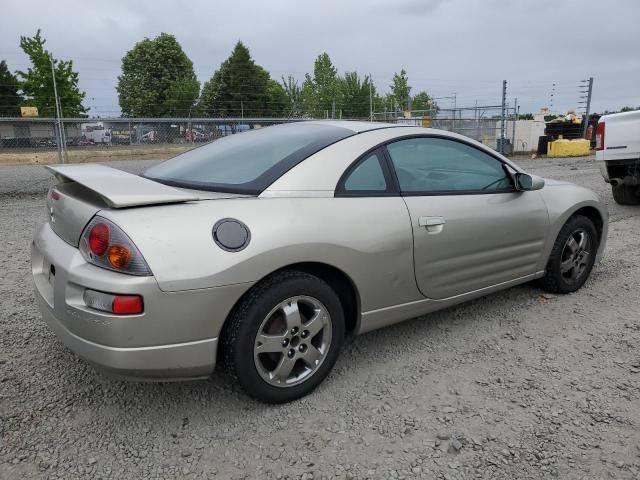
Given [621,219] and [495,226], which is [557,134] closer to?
[621,219]

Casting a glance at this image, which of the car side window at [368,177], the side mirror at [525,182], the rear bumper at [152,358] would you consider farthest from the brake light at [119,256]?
the side mirror at [525,182]

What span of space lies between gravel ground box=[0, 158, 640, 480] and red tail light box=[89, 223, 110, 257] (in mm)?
861

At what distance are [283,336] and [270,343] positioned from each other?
0.24 feet

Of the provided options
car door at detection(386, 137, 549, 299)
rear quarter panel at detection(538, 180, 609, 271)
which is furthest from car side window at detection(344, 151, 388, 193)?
rear quarter panel at detection(538, 180, 609, 271)

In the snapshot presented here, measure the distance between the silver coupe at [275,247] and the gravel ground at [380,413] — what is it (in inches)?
11.0

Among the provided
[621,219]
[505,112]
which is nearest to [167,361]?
[621,219]

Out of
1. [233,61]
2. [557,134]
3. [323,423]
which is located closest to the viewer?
[323,423]

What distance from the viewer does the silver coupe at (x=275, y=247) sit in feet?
6.98

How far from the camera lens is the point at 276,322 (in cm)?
245

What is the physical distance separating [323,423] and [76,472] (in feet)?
3.54

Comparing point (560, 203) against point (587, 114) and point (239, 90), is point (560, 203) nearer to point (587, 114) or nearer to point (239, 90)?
point (587, 114)

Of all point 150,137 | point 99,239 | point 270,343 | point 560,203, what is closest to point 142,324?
point 99,239

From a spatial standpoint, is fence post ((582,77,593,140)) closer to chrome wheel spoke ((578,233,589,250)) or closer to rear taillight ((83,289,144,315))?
chrome wheel spoke ((578,233,589,250))

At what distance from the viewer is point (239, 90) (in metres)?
46.6
